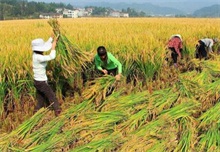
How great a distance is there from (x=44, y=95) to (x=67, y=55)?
2.06 ft

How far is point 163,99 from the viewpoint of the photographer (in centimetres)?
367

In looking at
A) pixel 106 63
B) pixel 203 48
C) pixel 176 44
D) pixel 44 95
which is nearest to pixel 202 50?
pixel 203 48

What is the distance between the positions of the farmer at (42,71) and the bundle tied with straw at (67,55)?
137mm

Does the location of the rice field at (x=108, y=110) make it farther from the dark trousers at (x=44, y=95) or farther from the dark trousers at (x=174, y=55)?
the dark trousers at (x=174, y=55)

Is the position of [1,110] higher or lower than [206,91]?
lower

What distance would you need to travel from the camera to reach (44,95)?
4086 millimetres

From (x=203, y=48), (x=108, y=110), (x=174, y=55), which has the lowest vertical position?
(x=108, y=110)

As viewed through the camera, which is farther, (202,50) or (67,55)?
(202,50)

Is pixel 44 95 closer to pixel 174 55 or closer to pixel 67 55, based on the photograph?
pixel 67 55

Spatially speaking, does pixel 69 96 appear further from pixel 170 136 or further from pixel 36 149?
pixel 170 136

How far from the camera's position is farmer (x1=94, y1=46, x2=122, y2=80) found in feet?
13.9

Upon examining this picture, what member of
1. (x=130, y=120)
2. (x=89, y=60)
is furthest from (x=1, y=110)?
(x=130, y=120)

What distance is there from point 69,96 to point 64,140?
1515 mm

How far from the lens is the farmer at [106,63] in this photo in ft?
13.9
